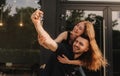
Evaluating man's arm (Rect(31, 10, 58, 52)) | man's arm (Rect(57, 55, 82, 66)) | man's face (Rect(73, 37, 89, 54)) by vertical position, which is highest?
man's arm (Rect(31, 10, 58, 52))

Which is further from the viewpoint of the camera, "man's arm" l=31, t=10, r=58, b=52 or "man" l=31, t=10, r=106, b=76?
"man" l=31, t=10, r=106, b=76

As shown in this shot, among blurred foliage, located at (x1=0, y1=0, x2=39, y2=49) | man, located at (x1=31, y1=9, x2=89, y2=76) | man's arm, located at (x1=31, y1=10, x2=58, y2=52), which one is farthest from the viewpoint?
blurred foliage, located at (x1=0, y1=0, x2=39, y2=49)

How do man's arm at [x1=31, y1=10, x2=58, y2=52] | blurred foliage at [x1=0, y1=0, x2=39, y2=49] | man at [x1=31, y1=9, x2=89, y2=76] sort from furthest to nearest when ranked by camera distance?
blurred foliage at [x1=0, y1=0, x2=39, y2=49] → man at [x1=31, y1=9, x2=89, y2=76] → man's arm at [x1=31, y1=10, x2=58, y2=52]

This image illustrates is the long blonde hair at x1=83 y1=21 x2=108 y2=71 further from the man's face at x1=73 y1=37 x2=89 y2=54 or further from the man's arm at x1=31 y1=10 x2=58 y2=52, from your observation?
the man's arm at x1=31 y1=10 x2=58 y2=52

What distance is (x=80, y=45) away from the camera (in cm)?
222

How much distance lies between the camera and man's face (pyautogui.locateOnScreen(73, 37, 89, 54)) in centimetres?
222

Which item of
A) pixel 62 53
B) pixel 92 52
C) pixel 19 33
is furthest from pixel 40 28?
pixel 19 33

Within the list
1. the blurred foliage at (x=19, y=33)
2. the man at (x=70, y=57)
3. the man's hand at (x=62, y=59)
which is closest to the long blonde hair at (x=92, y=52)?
the man at (x=70, y=57)

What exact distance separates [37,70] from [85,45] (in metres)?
3.34

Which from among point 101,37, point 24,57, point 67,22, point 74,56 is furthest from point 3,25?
point 74,56

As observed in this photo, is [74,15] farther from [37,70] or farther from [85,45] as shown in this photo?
[85,45]

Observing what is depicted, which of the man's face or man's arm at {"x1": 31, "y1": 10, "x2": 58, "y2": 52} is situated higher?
man's arm at {"x1": 31, "y1": 10, "x2": 58, "y2": 52}

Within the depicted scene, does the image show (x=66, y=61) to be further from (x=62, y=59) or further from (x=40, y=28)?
(x=40, y=28)

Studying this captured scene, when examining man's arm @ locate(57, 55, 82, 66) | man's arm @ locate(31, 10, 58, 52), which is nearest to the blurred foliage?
man's arm @ locate(57, 55, 82, 66)
